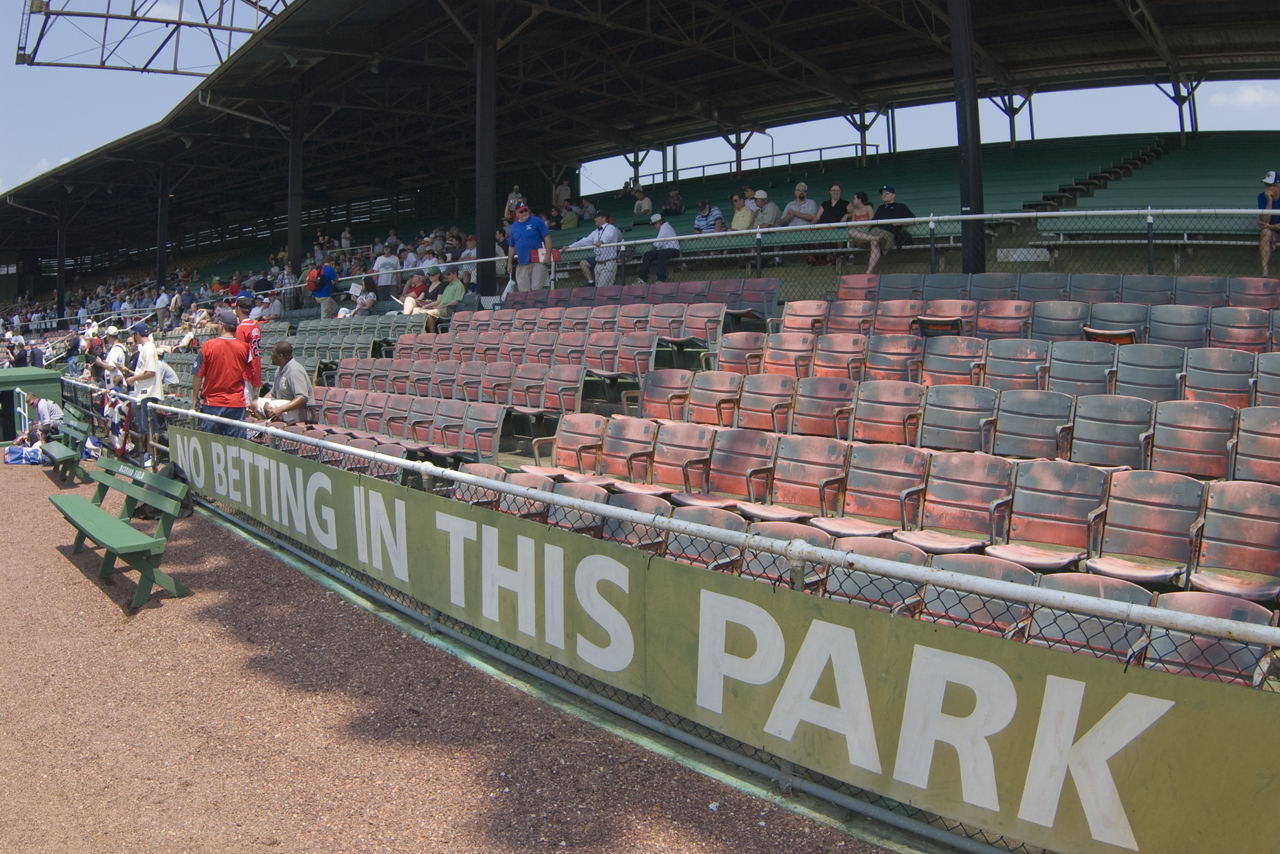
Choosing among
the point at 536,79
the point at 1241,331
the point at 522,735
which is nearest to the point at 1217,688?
the point at 522,735

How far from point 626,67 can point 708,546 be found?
17708 mm

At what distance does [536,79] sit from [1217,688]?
20615 mm

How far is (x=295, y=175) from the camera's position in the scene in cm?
2158

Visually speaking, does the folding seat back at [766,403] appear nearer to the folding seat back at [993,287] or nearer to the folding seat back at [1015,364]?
the folding seat back at [1015,364]

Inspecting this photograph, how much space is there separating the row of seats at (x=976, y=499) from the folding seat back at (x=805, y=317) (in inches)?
113

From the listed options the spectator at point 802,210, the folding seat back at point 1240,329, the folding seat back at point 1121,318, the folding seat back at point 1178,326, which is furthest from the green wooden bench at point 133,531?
the spectator at point 802,210

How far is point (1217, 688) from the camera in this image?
7.94 ft

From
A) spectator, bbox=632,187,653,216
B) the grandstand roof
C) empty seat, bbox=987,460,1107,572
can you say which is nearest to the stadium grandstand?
empty seat, bbox=987,460,1107,572

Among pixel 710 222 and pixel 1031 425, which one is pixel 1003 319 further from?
pixel 710 222

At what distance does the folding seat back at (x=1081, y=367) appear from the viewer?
6840mm

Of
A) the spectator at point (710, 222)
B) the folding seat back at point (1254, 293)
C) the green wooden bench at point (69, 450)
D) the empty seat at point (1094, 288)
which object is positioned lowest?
the green wooden bench at point (69, 450)

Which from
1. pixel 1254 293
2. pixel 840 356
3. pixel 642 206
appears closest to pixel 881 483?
pixel 840 356

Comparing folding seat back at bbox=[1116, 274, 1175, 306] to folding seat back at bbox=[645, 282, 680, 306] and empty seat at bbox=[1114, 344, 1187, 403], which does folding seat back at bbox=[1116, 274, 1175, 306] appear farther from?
folding seat back at bbox=[645, 282, 680, 306]

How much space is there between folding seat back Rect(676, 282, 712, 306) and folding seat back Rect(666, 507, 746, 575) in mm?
6019
